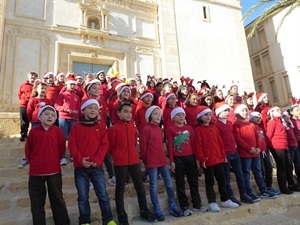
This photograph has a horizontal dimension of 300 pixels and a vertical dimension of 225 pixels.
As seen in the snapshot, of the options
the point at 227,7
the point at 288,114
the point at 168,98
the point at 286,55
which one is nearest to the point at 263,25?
the point at 286,55

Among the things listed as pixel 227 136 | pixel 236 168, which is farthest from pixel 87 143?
pixel 236 168

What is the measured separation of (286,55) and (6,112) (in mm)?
17164

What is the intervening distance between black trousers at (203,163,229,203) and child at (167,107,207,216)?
0.17 meters

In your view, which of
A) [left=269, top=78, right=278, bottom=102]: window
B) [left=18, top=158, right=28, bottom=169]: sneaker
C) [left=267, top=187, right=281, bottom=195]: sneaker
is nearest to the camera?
[left=267, top=187, right=281, bottom=195]: sneaker

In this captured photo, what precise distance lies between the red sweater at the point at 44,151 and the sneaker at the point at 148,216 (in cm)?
120

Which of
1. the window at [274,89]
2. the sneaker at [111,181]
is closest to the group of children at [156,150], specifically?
the sneaker at [111,181]

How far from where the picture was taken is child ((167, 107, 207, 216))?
353 centimetres

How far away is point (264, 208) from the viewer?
3740 mm

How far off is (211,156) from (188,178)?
18.7 inches

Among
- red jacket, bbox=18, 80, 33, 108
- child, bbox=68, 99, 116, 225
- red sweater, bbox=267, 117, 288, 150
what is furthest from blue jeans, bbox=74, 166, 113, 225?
red jacket, bbox=18, 80, 33, 108

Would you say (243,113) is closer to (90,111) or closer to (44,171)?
(90,111)

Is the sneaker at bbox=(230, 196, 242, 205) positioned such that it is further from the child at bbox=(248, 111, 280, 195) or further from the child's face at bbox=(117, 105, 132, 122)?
the child's face at bbox=(117, 105, 132, 122)

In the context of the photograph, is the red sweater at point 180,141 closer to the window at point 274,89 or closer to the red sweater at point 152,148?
the red sweater at point 152,148

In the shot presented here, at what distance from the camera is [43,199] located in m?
2.92
